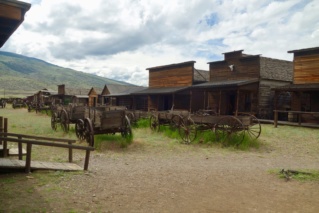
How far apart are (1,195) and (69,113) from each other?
9993mm

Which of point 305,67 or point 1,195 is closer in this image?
point 1,195

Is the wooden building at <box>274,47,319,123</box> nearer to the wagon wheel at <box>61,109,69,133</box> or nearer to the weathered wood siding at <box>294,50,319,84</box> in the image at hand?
the weathered wood siding at <box>294,50,319,84</box>

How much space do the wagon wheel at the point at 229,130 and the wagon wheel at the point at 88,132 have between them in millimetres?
5462

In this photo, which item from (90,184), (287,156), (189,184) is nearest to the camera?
(90,184)

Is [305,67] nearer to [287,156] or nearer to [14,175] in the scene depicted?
[287,156]

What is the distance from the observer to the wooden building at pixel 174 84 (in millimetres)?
26609

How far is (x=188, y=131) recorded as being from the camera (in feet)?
40.4

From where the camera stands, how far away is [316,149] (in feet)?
35.6

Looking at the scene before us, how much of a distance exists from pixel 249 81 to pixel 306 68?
13.2 ft

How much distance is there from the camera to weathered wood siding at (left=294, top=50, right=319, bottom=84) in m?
18.8

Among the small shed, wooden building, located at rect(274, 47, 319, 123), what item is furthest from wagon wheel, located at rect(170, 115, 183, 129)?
wooden building, located at rect(274, 47, 319, 123)

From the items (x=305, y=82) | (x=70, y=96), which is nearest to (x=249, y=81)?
(x=305, y=82)

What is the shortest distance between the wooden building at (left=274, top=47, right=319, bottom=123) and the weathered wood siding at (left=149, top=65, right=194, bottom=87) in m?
9.88

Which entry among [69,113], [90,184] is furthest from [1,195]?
[69,113]
